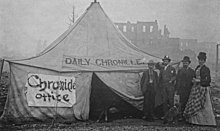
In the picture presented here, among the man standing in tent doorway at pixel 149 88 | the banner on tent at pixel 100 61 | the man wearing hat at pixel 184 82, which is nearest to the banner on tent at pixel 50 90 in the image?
the banner on tent at pixel 100 61

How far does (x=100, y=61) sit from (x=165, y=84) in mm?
1925

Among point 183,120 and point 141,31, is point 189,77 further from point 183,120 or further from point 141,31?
point 141,31

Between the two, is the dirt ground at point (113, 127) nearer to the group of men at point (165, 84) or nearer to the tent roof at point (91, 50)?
the group of men at point (165, 84)

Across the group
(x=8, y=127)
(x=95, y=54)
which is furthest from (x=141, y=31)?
(x=8, y=127)

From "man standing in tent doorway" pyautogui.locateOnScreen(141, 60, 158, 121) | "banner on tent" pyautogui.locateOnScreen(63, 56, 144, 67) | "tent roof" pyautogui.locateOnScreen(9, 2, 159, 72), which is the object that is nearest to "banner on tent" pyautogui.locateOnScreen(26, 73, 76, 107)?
"tent roof" pyautogui.locateOnScreen(9, 2, 159, 72)

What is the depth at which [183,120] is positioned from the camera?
21.9 ft

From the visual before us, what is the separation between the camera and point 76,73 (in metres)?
6.54

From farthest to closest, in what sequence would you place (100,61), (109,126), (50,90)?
(100,61), (50,90), (109,126)

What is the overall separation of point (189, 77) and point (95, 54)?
8.85ft

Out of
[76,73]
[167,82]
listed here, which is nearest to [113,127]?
[76,73]

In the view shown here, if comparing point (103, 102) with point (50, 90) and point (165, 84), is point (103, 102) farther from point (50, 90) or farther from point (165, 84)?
point (165, 84)

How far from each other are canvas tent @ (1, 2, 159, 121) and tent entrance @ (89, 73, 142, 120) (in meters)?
0.33

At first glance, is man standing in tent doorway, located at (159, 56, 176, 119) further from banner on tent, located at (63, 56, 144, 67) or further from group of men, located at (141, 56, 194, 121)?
banner on tent, located at (63, 56, 144, 67)

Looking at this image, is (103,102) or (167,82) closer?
(167,82)
